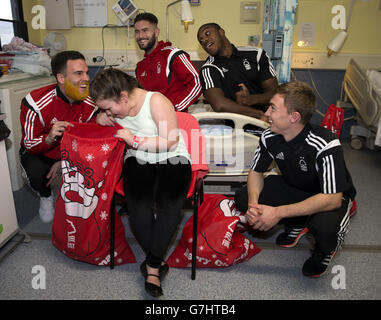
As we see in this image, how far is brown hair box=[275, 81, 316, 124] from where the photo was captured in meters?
1.58

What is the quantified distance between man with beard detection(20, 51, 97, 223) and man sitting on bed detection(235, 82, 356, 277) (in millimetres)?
1090

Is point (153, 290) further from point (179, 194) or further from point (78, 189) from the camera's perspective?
point (78, 189)

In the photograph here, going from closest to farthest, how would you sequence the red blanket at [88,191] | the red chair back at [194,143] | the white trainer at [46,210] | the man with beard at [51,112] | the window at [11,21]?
the red blanket at [88,191] < the red chair back at [194,143] < the man with beard at [51,112] < the white trainer at [46,210] < the window at [11,21]

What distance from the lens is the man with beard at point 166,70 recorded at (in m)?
2.38

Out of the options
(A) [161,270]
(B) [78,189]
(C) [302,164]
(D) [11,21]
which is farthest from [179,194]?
(D) [11,21]

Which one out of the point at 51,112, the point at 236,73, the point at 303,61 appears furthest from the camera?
the point at 303,61

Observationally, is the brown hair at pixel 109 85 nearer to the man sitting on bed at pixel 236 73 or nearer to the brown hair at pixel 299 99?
the brown hair at pixel 299 99

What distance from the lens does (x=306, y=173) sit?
66.2 inches

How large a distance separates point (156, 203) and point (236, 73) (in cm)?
137

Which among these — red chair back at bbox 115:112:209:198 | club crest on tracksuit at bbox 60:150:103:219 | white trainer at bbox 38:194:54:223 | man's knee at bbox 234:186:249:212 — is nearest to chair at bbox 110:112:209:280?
red chair back at bbox 115:112:209:198

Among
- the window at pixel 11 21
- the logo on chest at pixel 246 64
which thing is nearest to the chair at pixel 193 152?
the logo on chest at pixel 246 64

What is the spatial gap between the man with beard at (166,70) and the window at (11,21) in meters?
1.81

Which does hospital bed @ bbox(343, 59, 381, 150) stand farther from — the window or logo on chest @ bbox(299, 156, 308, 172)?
the window
